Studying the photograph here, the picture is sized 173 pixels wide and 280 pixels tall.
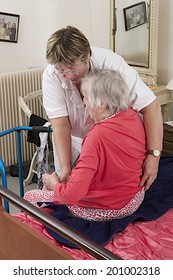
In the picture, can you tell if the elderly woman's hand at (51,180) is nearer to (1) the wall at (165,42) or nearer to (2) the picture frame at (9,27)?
(1) the wall at (165,42)

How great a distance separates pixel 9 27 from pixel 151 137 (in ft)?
8.26

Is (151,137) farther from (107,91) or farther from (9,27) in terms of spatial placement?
(9,27)

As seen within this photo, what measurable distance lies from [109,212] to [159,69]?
2.18m

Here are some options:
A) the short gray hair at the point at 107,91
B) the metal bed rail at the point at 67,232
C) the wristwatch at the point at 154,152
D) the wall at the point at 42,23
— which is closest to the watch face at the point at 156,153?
the wristwatch at the point at 154,152

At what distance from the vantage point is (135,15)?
144 inches

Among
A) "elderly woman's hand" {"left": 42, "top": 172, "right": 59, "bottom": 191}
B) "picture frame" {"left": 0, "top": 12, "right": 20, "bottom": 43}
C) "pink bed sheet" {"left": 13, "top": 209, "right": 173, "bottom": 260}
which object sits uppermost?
"picture frame" {"left": 0, "top": 12, "right": 20, "bottom": 43}

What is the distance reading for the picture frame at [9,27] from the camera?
157 inches

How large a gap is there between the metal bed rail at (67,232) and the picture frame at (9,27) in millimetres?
2779

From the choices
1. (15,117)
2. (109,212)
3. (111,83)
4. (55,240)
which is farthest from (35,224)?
(15,117)

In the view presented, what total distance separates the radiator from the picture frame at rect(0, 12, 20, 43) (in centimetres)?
35

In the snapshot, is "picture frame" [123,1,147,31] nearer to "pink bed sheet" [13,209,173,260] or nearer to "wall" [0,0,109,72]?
"wall" [0,0,109,72]

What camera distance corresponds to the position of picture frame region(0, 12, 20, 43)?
3.98 metres

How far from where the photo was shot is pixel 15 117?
4.08 metres

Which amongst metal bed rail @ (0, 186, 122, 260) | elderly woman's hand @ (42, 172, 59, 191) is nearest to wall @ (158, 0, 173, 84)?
elderly woman's hand @ (42, 172, 59, 191)
